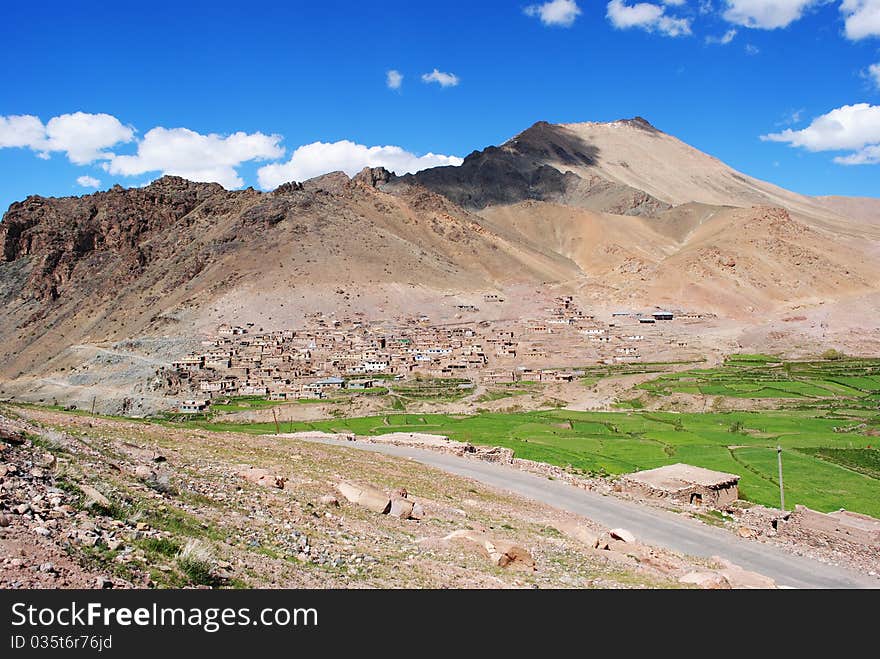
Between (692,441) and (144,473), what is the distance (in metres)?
34.1

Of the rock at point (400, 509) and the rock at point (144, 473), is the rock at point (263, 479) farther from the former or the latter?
the rock at point (400, 509)

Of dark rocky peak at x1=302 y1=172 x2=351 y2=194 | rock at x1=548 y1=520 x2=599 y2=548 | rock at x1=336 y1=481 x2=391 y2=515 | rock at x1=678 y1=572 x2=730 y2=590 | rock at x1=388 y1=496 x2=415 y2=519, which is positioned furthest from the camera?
dark rocky peak at x1=302 y1=172 x2=351 y2=194

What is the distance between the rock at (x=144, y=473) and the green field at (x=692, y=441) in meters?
20.3

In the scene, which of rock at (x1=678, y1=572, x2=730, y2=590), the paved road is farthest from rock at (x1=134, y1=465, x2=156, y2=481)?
the paved road

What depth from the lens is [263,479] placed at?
52.1 ft

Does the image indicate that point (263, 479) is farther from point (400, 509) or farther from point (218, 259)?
point (218, 259)

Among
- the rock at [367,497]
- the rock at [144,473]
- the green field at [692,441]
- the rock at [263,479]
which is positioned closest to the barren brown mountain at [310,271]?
the green field at [692,441]

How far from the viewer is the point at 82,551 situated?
802 centimetres

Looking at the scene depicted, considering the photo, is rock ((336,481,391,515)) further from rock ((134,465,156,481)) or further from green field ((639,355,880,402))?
green field ((639,355,880,402))

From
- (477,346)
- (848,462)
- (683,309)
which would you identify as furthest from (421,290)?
(848,462)

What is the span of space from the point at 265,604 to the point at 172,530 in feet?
10.8

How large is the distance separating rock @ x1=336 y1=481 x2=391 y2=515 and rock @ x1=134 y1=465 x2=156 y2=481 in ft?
14.4

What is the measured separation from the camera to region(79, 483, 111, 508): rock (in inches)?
379

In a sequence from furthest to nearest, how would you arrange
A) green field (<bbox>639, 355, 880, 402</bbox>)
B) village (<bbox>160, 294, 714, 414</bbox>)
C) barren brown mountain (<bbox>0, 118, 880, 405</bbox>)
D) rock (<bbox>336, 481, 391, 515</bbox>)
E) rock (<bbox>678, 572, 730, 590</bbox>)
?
barren brown mountain (<bbox>0, 118, 880, 405</bbox>) < village (<bbox>160, 294, 714, 414</bbox>) < green field (<bbox>639, 355, 880, 402</bbox>) < rock (<bbox>336, 481, 391, 515</bbox>) < rock (<bbox>678, 572, 730, 590</bbox>)
